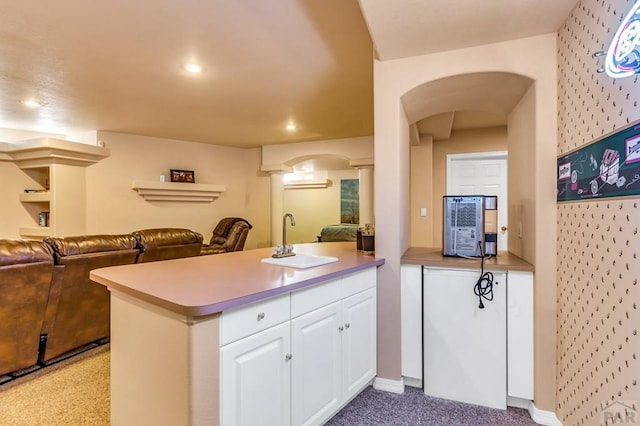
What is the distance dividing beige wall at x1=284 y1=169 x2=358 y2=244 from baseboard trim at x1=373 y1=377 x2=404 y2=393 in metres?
7.62

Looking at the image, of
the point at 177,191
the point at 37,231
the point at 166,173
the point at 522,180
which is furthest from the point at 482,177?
the point at 37,231

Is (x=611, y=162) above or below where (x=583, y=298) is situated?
above

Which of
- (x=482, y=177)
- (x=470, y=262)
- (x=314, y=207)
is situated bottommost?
(x=470, y=262)

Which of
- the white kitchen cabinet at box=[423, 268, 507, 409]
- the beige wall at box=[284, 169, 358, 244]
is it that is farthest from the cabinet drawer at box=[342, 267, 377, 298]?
the beige wall at box=[284, 169, 358, 244]

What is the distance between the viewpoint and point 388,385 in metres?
2.32

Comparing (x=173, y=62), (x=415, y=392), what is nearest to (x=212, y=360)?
(x=415, y=392)

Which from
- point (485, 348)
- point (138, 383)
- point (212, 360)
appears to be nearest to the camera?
point (212, 360)

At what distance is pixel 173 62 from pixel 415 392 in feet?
10.6

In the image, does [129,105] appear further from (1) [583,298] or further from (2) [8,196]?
(1) [583,298]

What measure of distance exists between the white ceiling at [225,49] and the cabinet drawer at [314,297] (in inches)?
60.0

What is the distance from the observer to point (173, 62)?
2.85 m

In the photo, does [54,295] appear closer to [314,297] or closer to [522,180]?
[314,297]

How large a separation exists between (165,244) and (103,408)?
1422 millimetres

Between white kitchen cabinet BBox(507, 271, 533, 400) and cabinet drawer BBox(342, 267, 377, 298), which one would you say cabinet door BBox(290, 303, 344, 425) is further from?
white kitchen cabinet BBox(507, 271, 533, 400)
